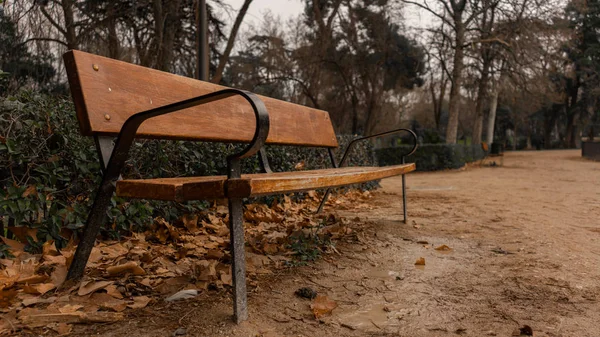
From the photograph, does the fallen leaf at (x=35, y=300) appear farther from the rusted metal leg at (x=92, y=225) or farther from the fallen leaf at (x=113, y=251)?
the fallen leaf at (x=113, y=251)

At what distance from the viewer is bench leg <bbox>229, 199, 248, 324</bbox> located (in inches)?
60.1

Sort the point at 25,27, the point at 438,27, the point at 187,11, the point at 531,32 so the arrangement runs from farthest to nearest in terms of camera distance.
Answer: the point at 438,27
the point at 531,32
the point at 187,11
the point at 25,27

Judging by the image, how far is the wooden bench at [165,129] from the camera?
146cm

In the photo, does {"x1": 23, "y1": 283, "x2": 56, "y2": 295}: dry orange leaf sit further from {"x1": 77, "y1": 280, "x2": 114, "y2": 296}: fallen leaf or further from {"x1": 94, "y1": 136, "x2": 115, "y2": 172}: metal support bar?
{"x1": 94, "y1": 136, "x2": 115, "y2": 172}: metal support bar

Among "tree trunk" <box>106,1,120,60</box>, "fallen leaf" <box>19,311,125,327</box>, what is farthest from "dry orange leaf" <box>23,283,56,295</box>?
"tree trunk" <box>106,1,120,60</box>

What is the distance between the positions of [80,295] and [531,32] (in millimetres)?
15074

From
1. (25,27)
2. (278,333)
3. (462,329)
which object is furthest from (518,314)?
(25,27)

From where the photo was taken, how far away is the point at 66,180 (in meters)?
2.34

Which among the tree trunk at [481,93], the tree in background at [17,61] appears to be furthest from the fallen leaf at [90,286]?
the tree trunk at [481,93]

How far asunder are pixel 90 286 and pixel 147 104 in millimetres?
836

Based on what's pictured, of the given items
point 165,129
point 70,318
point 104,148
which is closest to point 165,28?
point 165,129

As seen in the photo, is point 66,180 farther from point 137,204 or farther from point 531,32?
point 531,32

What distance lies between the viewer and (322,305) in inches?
70.7

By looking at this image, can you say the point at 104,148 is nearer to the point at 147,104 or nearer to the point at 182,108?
the point at 147,104
